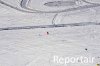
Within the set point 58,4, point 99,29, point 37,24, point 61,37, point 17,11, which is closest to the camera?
point 61,37

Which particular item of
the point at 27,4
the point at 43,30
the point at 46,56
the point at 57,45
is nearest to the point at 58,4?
the point at 27,4

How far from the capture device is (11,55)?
302 inches

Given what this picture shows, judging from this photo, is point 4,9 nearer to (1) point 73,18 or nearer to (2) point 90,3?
(1) point 73,18

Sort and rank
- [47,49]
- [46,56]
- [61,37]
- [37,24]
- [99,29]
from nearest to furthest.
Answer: [46,56] → [47,49] → [61,37] → [99,29] → [37,24]

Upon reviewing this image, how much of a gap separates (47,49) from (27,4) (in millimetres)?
6569

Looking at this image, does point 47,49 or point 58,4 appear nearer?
point 47,49

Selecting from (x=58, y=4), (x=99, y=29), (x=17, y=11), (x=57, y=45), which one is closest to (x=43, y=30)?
(x=57, y=45)

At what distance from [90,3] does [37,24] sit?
4.75 metres

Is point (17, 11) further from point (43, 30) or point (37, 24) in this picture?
point (43, 30)

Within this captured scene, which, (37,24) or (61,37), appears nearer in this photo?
(61,37)

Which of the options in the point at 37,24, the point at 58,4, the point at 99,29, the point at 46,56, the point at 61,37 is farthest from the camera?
the point at 58,4

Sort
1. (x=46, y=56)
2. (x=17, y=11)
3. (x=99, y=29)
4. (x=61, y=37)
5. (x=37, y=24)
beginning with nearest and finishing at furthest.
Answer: (x=46, y=56)
(x=61, y=37)
(x=99, y=29)
(x=37, y=24)
(x=17, y=11)

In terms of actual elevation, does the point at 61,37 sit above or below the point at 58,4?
below

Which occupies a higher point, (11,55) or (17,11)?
(17,11)
